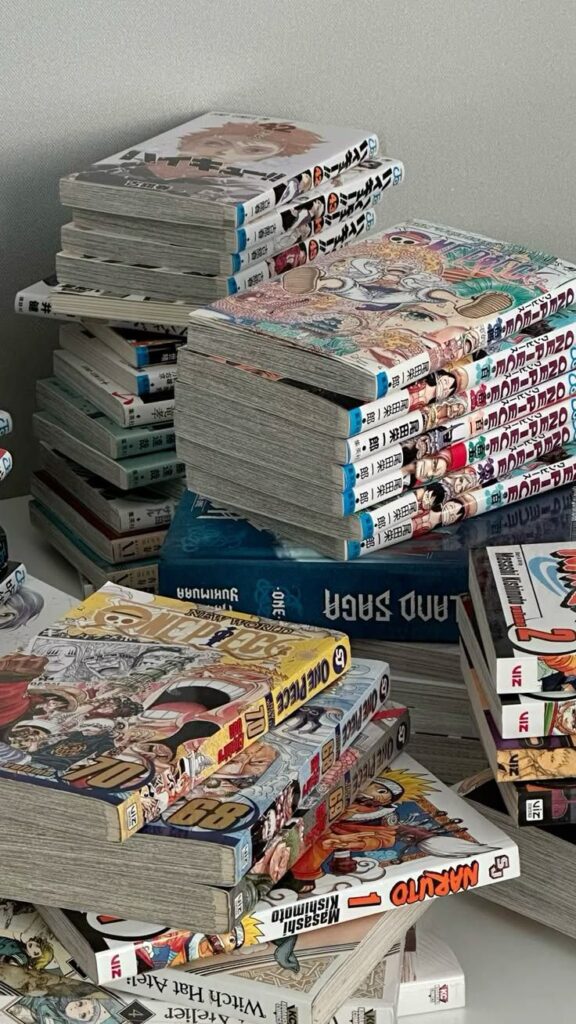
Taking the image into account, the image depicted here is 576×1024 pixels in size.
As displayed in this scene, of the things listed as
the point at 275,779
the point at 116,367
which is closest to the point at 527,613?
the point at 275,779

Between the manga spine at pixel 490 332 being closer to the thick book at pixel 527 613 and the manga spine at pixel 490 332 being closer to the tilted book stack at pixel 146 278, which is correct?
the thick book at pixel 527 613

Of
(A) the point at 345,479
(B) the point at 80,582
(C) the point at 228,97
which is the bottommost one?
(B) the point at 80,582

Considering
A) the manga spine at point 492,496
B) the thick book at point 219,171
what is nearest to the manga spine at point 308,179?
the thick book at point 219,171

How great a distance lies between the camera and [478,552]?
3.58ft

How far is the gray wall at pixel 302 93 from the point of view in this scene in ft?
5.28

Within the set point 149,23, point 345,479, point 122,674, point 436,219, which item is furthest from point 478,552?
point 436,219

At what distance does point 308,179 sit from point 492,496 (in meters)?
0.39

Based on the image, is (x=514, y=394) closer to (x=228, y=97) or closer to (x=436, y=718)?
(x=436, y=718)

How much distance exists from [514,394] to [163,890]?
1.74 feet

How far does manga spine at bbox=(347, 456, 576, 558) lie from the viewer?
1.17 metres

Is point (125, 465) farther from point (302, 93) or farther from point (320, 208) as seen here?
point (302, 93)

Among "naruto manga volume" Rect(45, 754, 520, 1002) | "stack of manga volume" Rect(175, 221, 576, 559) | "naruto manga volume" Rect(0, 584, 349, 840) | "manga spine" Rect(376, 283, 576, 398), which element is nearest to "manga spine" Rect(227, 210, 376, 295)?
"stack of manga volume" Rect(175, 221, 576, 559)

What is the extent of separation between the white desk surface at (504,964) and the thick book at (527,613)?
182 mm

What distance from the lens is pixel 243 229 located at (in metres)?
1.35
